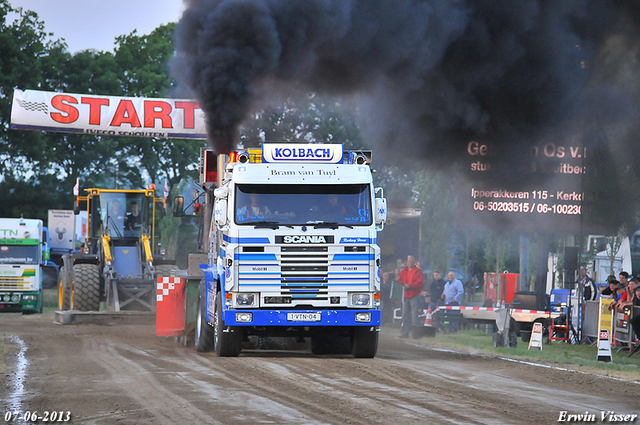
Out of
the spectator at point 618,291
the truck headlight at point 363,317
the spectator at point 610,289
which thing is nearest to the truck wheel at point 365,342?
the truck headlight at point 363,317

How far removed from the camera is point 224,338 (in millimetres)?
13125

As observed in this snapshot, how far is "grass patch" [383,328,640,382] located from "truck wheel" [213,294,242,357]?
15.5 ft

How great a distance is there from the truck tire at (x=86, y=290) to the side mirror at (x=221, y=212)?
9572mm

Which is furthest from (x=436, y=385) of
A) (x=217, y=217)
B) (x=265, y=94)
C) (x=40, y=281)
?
(x=40, y=281)

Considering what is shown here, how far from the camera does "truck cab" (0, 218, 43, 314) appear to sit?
2964 cm

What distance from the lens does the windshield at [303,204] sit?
1281cm

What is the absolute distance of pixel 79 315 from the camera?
21.0 meters

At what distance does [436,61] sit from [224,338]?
9622mm

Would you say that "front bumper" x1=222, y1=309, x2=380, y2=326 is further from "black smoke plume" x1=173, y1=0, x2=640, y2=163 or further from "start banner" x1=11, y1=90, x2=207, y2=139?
→ "start banner" x1=11, y1=90, x2=207, y2=139

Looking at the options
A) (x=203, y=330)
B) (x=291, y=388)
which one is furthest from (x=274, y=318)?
(x=291, y=388)

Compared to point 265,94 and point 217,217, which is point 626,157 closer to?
point 265,94

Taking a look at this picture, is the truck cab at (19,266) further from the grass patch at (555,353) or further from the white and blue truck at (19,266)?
the grass patch at (555,353)

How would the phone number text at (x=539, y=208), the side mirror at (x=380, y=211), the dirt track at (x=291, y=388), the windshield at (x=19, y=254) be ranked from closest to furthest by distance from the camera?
1. the dirt track at (x=291, y=388)
2. the side mirror at (x=380, y=211)
3. the phone number text at (x=539, y=208)
4. the windshield at (x=19, y=254)

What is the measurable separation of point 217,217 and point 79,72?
37.3 meters
